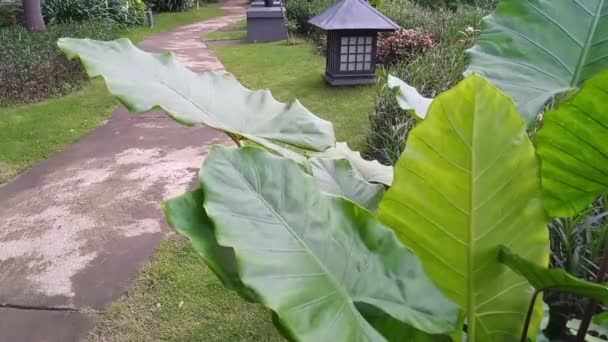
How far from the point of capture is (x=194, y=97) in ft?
2.69

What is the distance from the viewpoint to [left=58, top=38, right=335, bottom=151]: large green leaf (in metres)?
0.69

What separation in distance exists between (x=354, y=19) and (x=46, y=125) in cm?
318

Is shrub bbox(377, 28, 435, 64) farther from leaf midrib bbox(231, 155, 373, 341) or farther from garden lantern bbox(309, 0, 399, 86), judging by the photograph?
leaf midrib bbox(231, 155, 373, 341)

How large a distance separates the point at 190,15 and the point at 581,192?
44.5 ft

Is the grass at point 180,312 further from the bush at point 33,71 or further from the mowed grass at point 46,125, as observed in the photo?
the bush at point 33,71

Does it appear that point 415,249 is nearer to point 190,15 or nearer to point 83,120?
point 83,120

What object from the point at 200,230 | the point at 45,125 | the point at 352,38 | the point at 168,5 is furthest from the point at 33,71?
the point at 168,5

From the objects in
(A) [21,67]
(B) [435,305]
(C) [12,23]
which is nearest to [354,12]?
(A) [21,67]

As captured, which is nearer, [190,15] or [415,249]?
[415,249]

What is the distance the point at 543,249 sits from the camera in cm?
70

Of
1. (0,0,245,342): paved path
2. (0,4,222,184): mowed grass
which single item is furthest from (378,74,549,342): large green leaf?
(0,4,222,184): mowed grass

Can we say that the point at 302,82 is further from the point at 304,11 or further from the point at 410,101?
the point at 410,101

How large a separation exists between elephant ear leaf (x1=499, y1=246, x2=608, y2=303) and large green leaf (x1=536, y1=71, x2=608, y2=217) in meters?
0.12

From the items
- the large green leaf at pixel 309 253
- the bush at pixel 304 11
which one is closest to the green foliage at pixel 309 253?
the large green leaf at pixel 309 253
